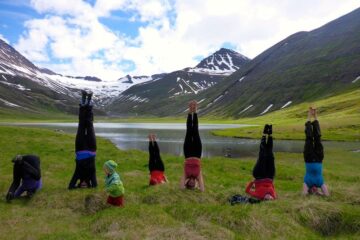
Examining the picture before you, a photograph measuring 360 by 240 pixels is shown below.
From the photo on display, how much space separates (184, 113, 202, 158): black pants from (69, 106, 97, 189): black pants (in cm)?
523

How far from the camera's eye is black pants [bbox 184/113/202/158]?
18938mm

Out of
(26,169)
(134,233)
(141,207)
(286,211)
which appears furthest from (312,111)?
(26,169)

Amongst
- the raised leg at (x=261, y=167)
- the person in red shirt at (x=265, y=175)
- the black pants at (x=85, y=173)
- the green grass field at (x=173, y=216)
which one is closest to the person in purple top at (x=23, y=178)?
the green grass field at (x=173, y=216)

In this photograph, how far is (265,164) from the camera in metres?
18.8

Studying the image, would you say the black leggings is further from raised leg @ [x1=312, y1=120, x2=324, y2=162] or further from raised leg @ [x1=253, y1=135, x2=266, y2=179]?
raised leg @ [x1=312, y1=120, x2=324, y2=162]

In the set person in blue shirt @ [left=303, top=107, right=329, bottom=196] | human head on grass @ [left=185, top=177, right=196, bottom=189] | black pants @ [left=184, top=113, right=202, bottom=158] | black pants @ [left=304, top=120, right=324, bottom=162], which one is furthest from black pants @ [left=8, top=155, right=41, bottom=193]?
black pants @ [left=304, top=120, right=324, bottom=162]

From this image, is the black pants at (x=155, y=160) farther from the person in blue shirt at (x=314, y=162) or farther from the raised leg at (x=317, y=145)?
the raised leg at (x=317, y=145)

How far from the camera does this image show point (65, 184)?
74.3 ft

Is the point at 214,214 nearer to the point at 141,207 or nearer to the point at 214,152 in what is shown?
the point at 141,207

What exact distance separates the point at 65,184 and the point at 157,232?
10.9 metres

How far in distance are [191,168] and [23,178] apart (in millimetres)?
8365

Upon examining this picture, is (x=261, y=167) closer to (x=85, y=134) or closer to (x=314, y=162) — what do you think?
(x=314, y=162)

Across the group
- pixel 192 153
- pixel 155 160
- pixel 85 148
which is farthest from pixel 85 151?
pixel 192 153

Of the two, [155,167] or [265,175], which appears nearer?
[265,175]
